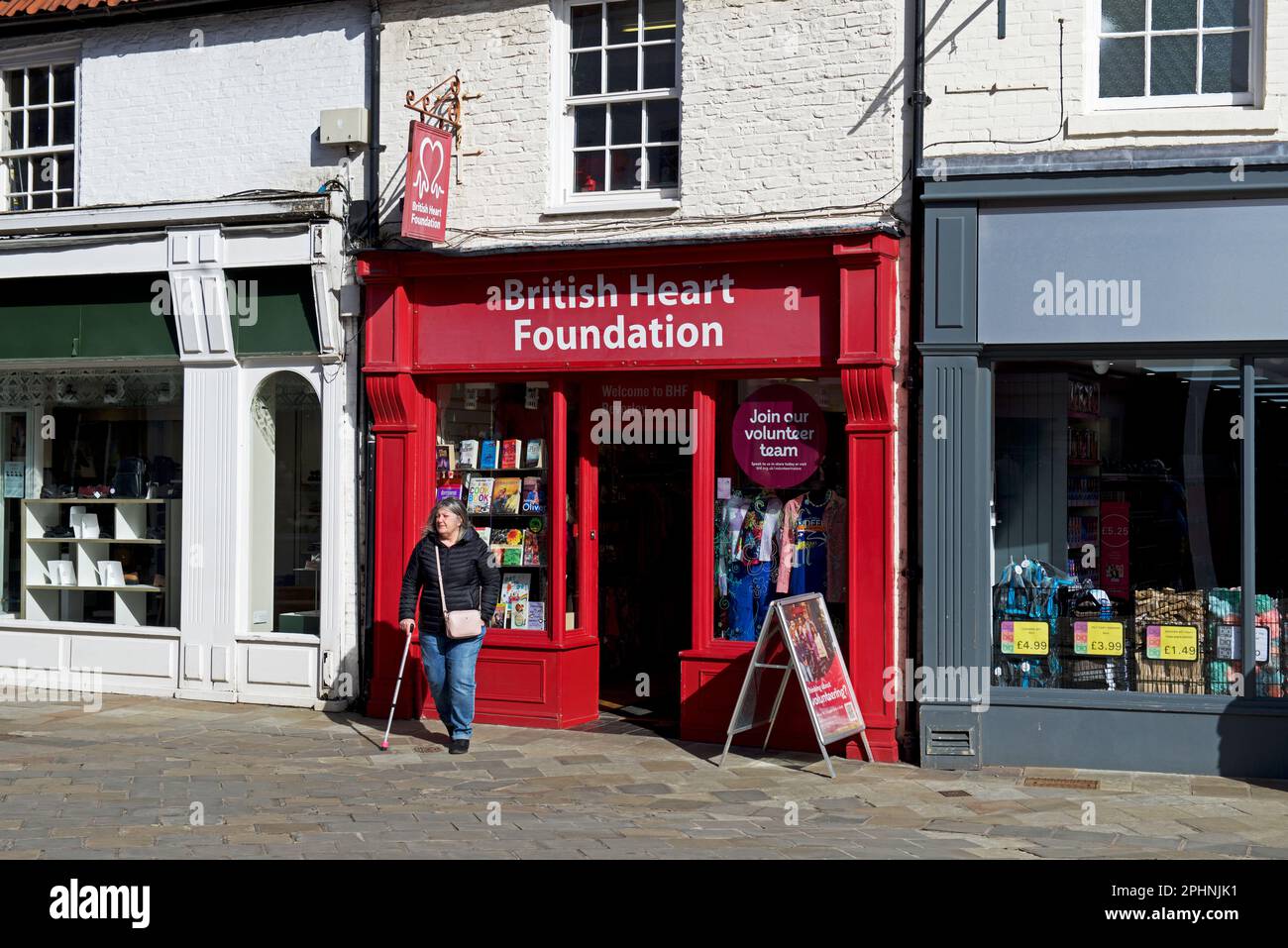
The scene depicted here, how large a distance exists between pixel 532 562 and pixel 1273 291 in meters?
5.92

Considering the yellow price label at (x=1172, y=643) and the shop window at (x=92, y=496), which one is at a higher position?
the shop window at (x=92, y=496)

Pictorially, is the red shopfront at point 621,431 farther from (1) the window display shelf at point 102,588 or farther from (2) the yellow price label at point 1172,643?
(1) the window display shelf at point 102,588

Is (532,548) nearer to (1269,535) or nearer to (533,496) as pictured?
(533,496)

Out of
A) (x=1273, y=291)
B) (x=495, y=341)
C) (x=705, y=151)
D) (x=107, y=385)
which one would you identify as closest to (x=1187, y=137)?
(x=1273, y=291)

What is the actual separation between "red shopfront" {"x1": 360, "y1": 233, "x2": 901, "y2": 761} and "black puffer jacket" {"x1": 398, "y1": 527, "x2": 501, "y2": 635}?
1.07 m

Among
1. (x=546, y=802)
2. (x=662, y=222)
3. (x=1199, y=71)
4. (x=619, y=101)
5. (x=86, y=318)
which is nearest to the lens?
(x=546, y=802)

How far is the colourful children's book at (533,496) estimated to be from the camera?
38.9ft

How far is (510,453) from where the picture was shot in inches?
471

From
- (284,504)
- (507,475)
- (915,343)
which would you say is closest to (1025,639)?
(915,343)

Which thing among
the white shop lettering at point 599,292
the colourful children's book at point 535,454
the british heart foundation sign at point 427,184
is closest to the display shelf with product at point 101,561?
Result: the colourful children's book at point 535,454

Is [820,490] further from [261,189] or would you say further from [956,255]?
[261,189]

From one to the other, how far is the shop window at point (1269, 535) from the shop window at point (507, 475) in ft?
17.2

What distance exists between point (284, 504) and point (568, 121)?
13.6 feet
